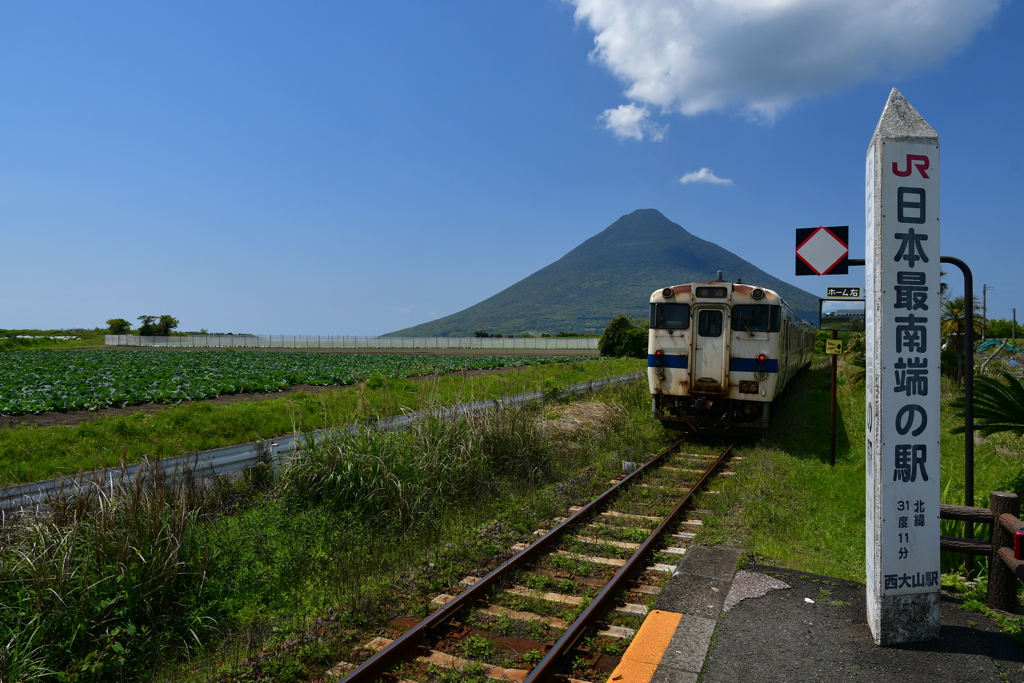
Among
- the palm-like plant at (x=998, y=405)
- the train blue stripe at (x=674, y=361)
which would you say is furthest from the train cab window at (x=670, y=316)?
the palm-like plant at (x=998, y=405)

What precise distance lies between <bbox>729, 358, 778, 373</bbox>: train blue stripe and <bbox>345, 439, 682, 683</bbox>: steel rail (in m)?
5.58

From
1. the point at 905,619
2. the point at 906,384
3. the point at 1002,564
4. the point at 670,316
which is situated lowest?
the point at 905,619

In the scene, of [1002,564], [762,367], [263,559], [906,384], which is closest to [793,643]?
[1002,564]

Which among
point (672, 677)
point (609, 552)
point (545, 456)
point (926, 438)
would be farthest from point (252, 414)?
point (926, 438)

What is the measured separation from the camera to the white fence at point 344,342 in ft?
257

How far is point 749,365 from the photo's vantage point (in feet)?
39.5

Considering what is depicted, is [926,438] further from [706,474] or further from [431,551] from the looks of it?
[706,474]

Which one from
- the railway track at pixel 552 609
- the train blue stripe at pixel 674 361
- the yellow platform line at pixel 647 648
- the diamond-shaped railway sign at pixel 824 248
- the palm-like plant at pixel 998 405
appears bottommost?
the railway track at pixel 552 609

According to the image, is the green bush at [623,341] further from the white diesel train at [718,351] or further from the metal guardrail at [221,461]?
the metal guardrail at [221,461]

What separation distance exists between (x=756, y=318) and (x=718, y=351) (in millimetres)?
980

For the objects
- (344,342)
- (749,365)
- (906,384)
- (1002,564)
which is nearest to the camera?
(906,384)

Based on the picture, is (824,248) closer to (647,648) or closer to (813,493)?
(813,493)

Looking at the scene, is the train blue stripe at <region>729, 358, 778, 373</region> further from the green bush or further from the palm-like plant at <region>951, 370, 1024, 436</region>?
the green bush

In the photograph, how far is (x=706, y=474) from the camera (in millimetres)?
9508
